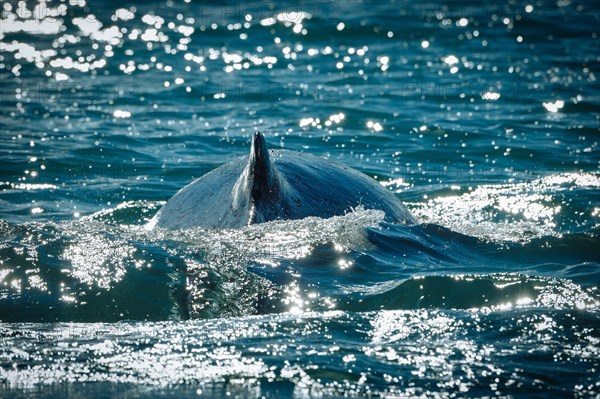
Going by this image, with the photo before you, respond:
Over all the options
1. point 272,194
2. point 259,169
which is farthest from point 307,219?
point 259,169

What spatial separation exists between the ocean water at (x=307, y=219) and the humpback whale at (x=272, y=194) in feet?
0.63

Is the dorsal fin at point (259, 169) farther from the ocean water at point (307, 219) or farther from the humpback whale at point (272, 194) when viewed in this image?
the ocean water at point (307, 219)

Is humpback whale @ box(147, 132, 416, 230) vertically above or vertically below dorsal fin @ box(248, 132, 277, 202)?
below

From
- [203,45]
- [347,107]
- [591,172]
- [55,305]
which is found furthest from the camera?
[203,45]

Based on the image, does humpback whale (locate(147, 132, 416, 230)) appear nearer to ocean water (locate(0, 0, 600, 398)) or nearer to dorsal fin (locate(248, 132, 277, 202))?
dorsal fin (locate(248, 132, 277, 202))

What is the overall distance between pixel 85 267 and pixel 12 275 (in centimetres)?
54

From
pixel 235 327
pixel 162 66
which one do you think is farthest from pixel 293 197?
pixel 162 66

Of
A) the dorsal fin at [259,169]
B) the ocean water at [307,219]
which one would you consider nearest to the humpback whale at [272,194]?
the dorsal fin at [259,169]

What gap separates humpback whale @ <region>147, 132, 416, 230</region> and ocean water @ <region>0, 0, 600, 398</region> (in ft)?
0.63

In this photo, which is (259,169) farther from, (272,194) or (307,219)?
(307,219)

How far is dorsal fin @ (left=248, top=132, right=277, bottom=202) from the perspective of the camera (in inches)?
268

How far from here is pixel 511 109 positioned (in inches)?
621

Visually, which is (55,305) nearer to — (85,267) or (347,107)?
(85,267)

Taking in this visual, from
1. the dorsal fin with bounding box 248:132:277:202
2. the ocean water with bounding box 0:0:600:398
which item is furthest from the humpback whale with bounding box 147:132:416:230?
the ocean water with bounding box 0:0:600:398
